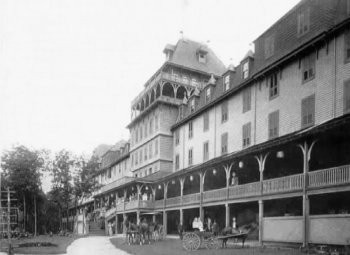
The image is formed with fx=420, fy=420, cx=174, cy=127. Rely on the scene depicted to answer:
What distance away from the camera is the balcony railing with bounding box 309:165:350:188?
1812cm

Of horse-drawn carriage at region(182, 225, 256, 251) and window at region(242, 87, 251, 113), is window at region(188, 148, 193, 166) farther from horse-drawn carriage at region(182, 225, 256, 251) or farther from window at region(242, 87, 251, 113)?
horse-drawn carriage at region(182, 225, 256, 251)

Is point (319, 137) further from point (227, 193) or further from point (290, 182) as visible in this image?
point (227, 193)

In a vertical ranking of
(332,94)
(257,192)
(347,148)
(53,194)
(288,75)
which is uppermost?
(288,75)

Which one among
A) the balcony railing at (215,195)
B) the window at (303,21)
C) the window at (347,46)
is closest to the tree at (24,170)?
the balcony railing at (215,195)

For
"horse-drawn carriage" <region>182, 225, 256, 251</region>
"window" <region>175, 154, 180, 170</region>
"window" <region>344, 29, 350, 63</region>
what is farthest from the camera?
"window" <region>175, 154, 180, 170</region>

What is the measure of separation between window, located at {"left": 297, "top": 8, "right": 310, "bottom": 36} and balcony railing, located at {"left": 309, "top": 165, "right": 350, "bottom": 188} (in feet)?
33.8

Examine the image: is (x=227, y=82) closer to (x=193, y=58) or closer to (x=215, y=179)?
(x=215, y=179)

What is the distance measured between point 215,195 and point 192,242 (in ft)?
29.5

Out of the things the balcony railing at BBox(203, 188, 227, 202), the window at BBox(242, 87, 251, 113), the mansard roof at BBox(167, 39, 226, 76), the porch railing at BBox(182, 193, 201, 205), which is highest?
the mansard roof at BBox(167, 39, 226, 76)

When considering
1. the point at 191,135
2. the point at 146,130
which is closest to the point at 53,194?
the point at 146,130

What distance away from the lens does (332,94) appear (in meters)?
23.0

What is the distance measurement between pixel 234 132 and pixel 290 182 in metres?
12.0

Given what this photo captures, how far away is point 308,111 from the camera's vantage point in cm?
2491

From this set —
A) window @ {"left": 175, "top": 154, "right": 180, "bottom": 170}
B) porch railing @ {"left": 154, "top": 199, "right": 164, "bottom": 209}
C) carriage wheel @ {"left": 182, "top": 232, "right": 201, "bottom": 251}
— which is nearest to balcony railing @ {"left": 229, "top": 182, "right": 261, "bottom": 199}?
carriage wheel @ {"left": 182, "top": 232, "right": 201, "bottom": 251}
